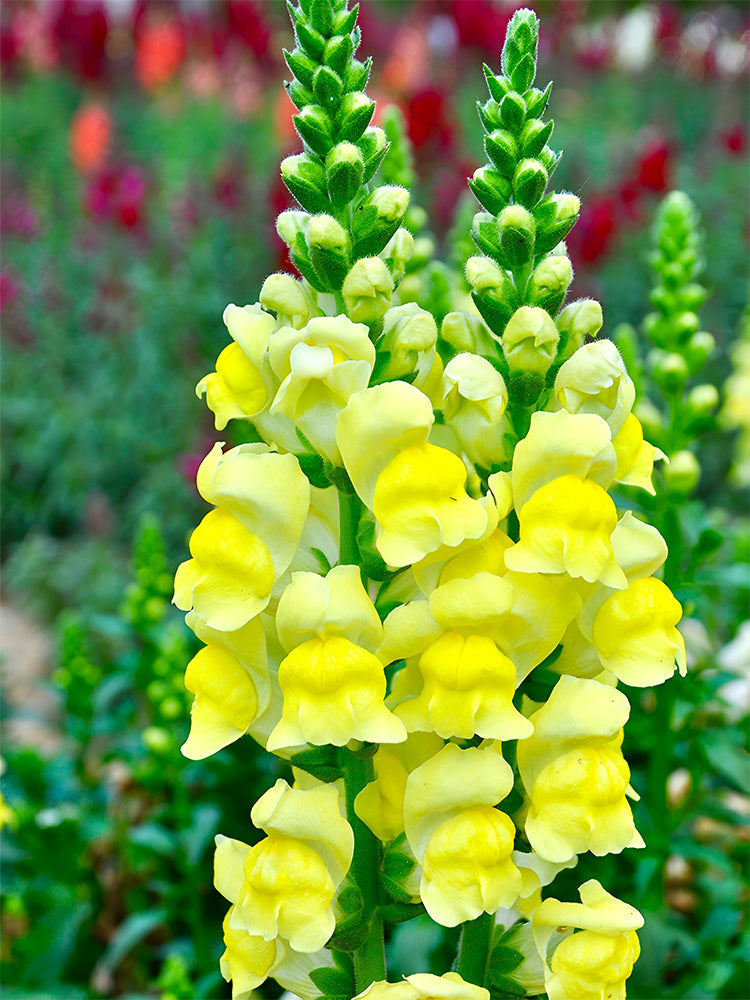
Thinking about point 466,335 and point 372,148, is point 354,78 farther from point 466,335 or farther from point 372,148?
point 466,335

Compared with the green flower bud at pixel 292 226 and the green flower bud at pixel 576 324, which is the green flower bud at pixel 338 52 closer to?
the green flower bud at pixel 292 226

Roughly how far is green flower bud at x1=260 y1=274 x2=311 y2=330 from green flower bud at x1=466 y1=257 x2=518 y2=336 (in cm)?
18

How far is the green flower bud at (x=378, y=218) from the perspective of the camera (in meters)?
1.02

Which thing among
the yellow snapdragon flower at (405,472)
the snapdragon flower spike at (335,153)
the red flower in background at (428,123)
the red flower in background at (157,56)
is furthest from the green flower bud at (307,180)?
the red flower in background at (157,56)

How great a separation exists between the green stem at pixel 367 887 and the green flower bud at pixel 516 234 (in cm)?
55

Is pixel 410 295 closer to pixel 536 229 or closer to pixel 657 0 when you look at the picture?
pixel 536 229

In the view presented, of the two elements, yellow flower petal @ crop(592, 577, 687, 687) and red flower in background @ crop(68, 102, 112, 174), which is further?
red flower in background @ crop(68, 102, 112, 174)

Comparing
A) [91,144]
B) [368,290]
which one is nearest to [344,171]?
[368,290]

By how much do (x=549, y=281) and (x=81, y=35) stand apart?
318 inches

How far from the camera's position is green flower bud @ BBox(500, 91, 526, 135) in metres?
1.01

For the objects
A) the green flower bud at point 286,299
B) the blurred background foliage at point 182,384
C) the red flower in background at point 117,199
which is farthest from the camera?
the red flower in background at point 117,199

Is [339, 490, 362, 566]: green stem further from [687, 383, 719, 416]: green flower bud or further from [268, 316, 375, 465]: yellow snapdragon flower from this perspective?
[687, 383, 719, 416]: green flower bud

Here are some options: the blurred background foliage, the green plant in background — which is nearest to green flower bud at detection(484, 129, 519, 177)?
the green plant in background

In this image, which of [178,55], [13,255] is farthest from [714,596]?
[178,55]
